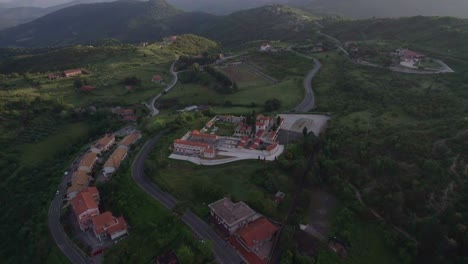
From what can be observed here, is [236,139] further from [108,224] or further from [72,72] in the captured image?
[72,72]

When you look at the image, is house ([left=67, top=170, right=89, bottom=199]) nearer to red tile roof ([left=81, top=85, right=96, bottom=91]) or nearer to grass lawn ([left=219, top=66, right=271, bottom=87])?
red tile roof ([left=81, top=85, right=96, bottom=91])

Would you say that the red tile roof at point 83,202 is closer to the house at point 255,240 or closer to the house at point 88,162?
the house at point 88,162

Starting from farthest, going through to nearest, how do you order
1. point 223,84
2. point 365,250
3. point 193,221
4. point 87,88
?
point 87,88, point 223,84, point 193,221, point 365,250

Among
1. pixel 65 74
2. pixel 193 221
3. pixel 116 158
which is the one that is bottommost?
pixel 65 74

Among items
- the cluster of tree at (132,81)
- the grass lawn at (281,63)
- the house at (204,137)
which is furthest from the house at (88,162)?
the grass lawn at (281,63)

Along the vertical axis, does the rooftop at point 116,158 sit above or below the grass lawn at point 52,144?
above

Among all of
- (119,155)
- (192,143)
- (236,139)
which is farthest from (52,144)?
(236,139)
